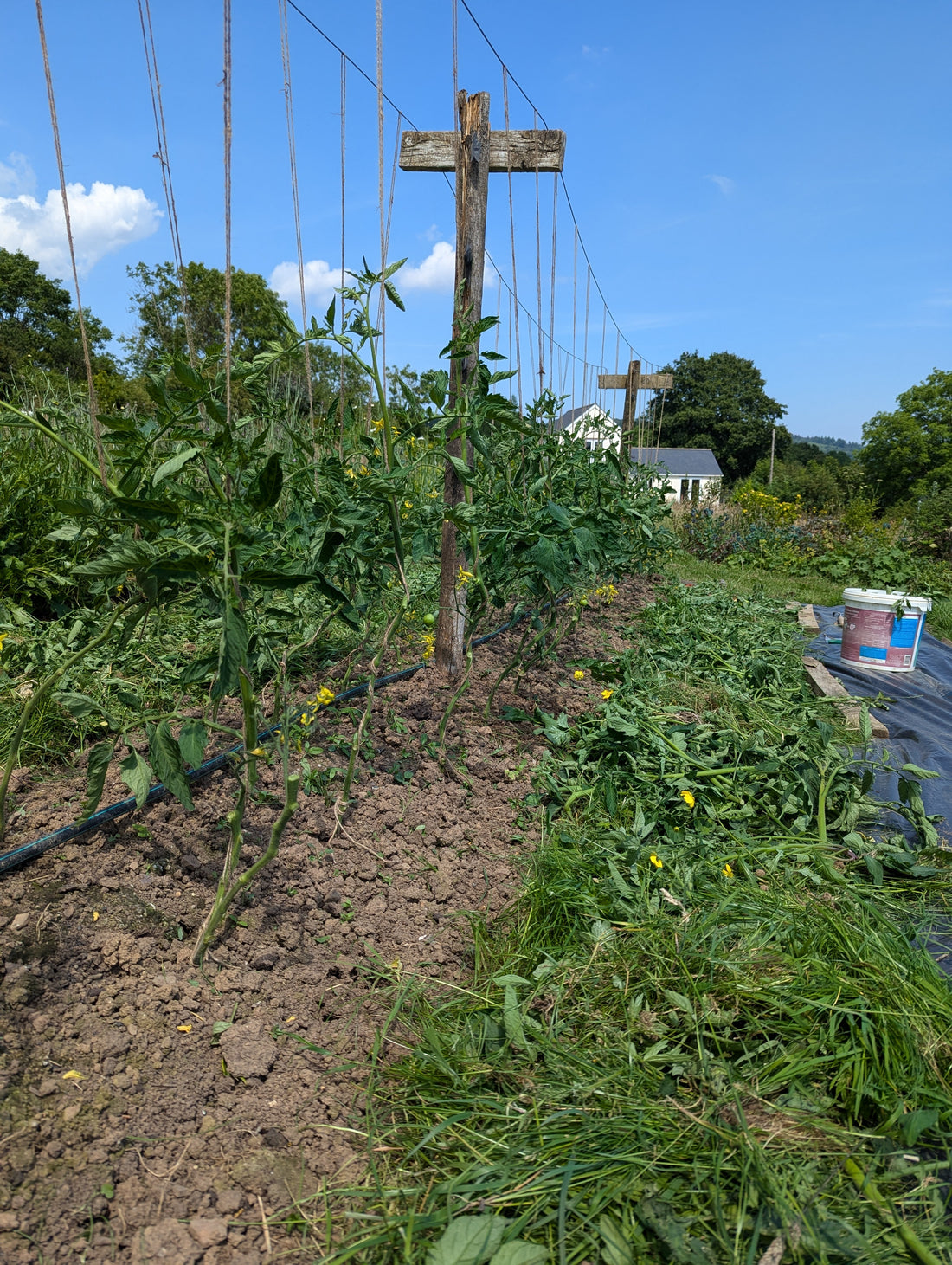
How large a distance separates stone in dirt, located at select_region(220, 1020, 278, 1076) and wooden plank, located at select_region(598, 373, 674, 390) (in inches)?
356

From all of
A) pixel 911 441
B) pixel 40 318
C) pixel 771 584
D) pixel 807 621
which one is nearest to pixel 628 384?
pixel 771 584

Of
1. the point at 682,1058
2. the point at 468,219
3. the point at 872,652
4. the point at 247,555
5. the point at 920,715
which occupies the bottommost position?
the point at 920,715

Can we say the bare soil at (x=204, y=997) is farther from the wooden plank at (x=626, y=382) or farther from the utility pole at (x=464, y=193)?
the wooden plank at (x=626, y=382)

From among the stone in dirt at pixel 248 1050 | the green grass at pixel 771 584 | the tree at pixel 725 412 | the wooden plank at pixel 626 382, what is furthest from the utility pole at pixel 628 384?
the tree at pixel 725 412

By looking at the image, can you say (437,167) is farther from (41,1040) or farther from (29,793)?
(41,1040)

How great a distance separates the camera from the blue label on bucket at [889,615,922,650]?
490 centimetres

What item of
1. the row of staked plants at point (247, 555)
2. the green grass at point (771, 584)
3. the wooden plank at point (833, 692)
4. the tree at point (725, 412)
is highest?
the tree at point (725, 412)

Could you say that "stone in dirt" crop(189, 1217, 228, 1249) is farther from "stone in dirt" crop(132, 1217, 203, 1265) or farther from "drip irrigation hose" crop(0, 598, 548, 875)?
"drip irrigation hose" crop(0, 598, 548, 875)

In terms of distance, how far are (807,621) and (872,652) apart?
1011 millimetres

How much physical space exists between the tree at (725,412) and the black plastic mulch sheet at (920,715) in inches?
→ 1897

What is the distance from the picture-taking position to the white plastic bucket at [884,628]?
488cm

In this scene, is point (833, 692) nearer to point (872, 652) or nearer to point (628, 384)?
point (872, 652)

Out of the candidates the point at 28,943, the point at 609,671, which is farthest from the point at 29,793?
the point at 609,671

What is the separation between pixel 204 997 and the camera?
1517 millimetres
